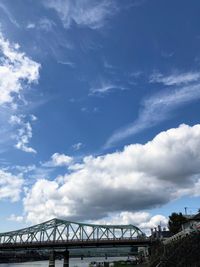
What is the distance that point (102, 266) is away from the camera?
153 m

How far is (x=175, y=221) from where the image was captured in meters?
165

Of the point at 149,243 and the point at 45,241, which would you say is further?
the point at 45,241

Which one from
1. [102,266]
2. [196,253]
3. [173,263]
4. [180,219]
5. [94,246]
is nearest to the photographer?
[196,253]

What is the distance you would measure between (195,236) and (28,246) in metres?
117

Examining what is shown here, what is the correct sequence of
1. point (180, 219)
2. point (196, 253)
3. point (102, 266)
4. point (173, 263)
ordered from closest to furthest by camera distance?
point (196, 253) < point (173, 263) < point (102, 266) < point (180, 219)

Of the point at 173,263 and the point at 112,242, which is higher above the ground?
the point at 112,242

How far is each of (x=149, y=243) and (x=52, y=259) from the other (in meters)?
40.4

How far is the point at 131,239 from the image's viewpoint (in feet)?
544

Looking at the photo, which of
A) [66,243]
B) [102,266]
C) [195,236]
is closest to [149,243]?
[102,266]

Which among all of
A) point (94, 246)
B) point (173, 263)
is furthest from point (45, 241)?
point (173, 263)

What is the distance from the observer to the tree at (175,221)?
156 meters

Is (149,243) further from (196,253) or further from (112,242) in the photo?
(196,253)

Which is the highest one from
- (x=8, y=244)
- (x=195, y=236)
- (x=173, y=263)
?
(x=8, y=244)

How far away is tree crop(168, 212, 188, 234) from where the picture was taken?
513 feet
